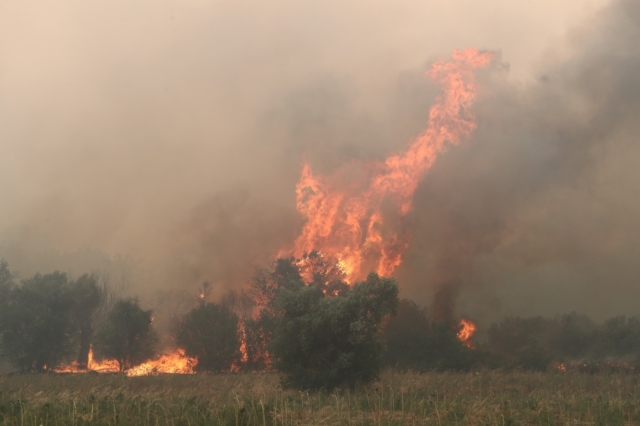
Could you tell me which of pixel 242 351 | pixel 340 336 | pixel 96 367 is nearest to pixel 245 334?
pixel 242 351

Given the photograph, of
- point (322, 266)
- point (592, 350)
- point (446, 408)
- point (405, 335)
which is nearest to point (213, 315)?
point (322, 266)

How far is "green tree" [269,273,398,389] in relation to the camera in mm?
31781

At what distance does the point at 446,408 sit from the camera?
20812mm

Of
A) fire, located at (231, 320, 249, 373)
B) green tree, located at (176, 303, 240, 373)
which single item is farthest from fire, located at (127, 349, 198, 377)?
fire, located at (231, 320, 249, 373)

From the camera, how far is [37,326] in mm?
65875

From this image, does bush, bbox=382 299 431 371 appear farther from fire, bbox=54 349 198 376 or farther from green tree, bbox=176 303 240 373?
fire, bbox=54 349 198 376

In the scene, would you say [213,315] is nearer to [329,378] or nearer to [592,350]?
[329,378]

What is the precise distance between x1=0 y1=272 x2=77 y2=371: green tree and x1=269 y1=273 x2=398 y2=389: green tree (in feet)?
158

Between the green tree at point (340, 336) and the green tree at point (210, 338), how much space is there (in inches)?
1550

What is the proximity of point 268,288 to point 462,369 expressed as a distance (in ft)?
118

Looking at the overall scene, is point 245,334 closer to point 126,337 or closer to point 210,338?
point 210,338

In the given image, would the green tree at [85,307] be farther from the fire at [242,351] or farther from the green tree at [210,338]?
the fire at [242,351]

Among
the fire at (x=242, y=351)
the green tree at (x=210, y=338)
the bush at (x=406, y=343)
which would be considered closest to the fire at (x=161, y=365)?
the green tree at (x=210, y=338)

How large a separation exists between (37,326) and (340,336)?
51.0 m
